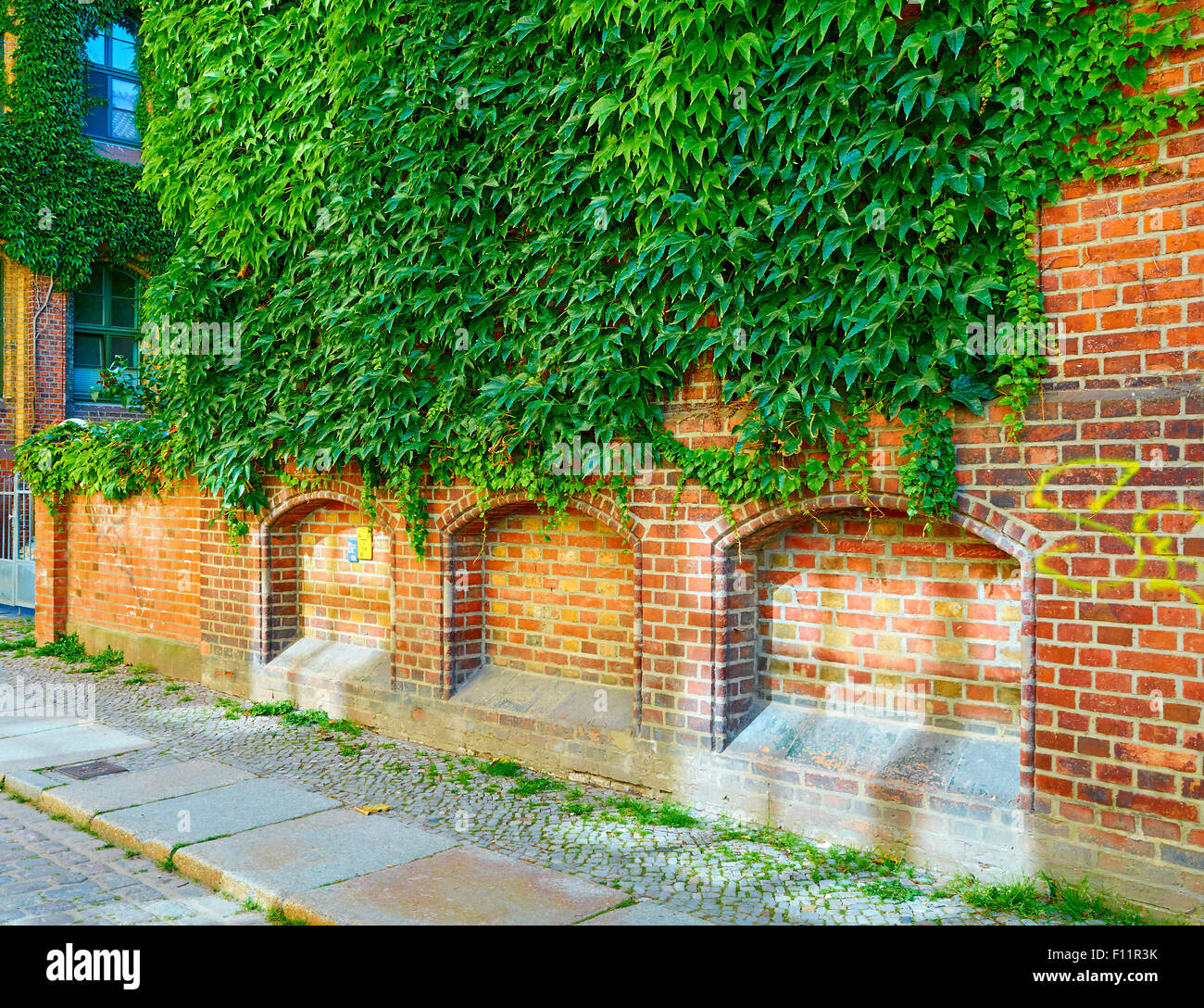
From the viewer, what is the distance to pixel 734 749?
18.1 ft

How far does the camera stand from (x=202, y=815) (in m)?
5.63

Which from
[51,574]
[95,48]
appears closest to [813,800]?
[51,574]

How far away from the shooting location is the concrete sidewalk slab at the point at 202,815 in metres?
5.29

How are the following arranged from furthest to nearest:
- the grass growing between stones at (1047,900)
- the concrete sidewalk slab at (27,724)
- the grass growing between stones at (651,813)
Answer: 1. the concrete sidewalk slab at (27,724)
2. the grass growing between stones at (651,813)
3. the grass growing between stones at (1047,900)

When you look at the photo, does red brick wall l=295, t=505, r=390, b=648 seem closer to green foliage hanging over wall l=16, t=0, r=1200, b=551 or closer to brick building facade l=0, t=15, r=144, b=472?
green foliage hanging over wall l=16, t=0, r=1200, b=551

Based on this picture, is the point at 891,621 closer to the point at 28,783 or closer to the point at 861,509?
the point at 861,509

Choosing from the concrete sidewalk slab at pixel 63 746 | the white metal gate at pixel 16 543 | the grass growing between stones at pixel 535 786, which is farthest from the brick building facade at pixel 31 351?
the grass growing between stones at pixel 535 786

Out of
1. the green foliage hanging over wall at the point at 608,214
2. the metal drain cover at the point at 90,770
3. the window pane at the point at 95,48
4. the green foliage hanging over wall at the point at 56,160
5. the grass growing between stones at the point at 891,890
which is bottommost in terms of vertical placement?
the metal drain cover at the point at 90,770

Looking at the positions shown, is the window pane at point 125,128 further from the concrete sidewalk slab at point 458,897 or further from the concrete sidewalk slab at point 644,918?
the concrete sidewalk slab at point 644,918

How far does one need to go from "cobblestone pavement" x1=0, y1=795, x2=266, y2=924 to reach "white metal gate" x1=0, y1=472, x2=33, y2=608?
8701mm

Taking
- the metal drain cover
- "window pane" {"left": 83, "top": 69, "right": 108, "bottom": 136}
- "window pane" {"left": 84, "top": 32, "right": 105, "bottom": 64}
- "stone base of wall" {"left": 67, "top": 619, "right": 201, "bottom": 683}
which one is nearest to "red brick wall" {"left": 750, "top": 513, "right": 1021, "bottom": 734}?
the metal drain cover

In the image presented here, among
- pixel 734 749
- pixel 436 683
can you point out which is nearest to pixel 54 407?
pixel 436 683

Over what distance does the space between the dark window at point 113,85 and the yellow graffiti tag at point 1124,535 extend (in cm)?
1767

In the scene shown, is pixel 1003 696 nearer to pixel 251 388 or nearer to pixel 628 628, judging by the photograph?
pixel 628 628
